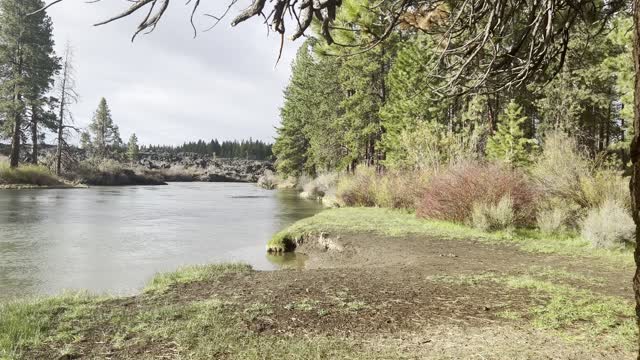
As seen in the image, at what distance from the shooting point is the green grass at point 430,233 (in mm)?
9359

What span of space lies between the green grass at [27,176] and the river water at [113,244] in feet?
49.9

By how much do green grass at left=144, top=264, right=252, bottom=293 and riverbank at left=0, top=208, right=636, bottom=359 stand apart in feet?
0.10

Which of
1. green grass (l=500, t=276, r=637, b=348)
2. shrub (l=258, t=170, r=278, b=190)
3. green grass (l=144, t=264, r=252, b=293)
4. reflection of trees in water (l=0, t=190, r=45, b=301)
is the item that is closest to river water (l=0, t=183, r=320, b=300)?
reflection of trees in water (l=0, t=190, r=45, b=301)

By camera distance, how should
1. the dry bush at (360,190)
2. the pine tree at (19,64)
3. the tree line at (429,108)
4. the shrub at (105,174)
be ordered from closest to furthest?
the tree line at (429,108)
the dry bush at (360,190)
the pine tree at (19,64)
the shrub at (105,174)

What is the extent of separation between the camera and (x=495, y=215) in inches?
462

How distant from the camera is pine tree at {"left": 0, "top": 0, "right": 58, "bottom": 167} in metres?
36.8

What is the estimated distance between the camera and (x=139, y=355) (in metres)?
4.00

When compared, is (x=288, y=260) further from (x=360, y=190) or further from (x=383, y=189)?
(x=360, y=190)

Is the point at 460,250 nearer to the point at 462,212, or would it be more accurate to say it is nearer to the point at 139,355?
the point at 462,212

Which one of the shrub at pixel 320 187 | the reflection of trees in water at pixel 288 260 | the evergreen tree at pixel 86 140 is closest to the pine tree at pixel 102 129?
the evergreen tree at pixel 86 140

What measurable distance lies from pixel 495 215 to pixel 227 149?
10951 centimetres

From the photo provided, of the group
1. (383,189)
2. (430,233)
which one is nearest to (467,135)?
(383,189)

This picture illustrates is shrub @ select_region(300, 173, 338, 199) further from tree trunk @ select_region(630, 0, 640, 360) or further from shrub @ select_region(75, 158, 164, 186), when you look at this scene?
tree trunk @ select_region(630, 0, 640, 360)

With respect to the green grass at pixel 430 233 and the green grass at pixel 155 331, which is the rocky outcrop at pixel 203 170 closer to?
the green grass at pixel 430 233
